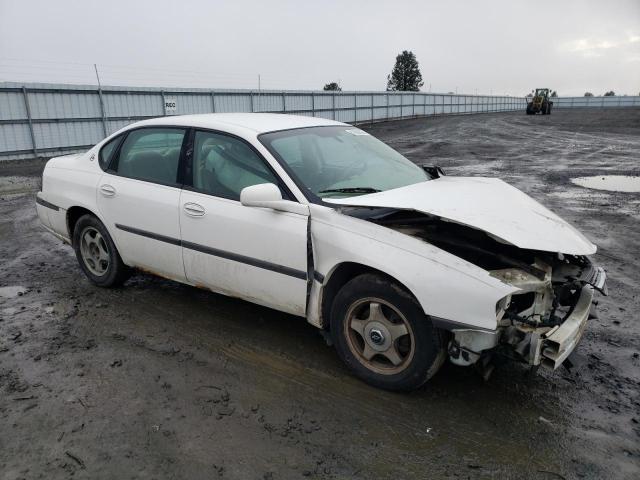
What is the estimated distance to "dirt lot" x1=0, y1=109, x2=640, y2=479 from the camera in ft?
→ 8.24

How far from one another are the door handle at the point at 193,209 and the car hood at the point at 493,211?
982 mm

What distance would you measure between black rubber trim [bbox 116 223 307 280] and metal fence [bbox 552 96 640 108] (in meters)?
82.3

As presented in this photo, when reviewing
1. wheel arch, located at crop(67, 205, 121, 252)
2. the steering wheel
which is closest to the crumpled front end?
the steering wheel

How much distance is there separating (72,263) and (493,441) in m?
4.76

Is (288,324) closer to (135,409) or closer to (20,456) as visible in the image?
(135,409)

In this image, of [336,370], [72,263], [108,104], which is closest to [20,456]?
[336,370]

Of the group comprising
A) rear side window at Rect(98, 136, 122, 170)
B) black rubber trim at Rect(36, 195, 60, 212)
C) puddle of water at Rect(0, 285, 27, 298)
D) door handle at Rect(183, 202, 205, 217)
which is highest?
rear side window at Rect(98, 136, 122, 170)

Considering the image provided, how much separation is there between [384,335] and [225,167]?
171 centimetres

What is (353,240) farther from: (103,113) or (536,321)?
(103,113)

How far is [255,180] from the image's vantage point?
3547mm

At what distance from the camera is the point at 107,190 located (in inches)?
172

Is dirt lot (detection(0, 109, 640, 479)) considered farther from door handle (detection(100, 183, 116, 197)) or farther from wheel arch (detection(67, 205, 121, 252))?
door handle (detection(100, 183, 116, 197))

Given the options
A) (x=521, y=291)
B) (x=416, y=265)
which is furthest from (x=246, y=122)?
(x=521, y=291)

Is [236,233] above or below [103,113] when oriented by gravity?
below
